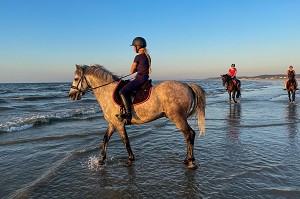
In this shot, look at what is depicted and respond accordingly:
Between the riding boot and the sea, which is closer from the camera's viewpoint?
the sea

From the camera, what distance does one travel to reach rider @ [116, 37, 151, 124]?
6152 mm

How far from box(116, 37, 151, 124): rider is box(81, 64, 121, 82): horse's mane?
2.26 feet

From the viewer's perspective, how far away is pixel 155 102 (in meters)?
6.18

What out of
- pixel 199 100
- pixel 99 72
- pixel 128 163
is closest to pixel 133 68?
pixel 99 72

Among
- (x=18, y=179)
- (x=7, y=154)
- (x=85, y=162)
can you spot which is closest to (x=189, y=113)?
(x=85, y=162)

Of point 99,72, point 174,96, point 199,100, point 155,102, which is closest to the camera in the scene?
point 174,96

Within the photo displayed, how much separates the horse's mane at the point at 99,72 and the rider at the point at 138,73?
2.26 ft

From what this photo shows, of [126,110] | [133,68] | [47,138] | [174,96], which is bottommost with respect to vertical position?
[47,138]

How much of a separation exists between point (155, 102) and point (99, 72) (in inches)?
68.7

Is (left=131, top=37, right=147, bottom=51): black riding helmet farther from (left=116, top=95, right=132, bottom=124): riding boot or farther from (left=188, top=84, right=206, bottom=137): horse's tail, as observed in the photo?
(left=188, top=84, right=206, bottom=137): horse's tail

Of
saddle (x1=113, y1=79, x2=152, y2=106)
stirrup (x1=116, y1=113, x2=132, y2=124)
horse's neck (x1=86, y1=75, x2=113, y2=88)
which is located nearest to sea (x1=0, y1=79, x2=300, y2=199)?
stirrup (x1=116, y1=113, x2=132, y2=124)

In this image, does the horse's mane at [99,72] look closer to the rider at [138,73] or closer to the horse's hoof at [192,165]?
the rider at [138,73]

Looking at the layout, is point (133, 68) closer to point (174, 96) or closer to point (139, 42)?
point (139, 42)

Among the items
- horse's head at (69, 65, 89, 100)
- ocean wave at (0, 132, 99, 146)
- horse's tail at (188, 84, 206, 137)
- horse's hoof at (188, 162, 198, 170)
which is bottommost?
ocean wave at (0, 132, 99, 146)
